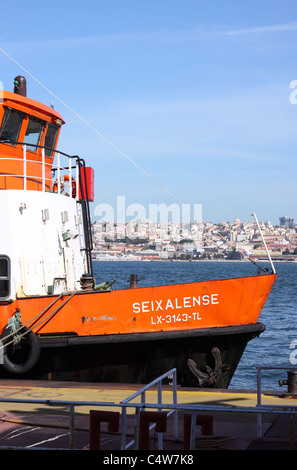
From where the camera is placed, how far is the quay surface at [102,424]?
7074mm

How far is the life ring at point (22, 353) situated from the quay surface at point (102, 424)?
1.66 ft

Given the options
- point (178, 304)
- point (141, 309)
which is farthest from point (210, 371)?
point (141, 309)

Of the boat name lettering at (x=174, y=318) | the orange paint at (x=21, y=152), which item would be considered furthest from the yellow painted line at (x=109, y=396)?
the orange paint at (x=21, y=152)

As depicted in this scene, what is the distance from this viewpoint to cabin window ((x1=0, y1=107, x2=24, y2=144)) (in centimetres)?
1303

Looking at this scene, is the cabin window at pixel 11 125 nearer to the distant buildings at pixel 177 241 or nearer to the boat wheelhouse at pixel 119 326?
the boat wheelhouse at pixel 119 326

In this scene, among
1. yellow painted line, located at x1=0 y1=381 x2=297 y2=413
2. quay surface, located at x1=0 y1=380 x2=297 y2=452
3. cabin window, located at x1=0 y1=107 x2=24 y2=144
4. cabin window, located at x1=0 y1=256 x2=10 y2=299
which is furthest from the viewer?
cabin window, located at x1=0 y1=107 x2=24 y2=144

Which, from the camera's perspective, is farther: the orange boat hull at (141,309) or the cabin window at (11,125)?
the cabin window at (11,125)

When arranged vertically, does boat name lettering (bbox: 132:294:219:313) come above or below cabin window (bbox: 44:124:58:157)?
below

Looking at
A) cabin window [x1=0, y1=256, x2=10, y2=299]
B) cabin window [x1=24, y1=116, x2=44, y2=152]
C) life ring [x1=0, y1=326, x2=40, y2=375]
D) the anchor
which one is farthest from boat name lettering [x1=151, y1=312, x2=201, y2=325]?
cabin window [x1=24, y1=116, x2=44, y2=152]

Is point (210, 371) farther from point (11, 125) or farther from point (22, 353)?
point (11, 125)

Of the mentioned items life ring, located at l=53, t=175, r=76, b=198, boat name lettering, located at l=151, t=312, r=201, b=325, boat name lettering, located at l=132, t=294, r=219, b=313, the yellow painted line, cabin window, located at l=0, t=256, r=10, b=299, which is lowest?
the yellow painted line

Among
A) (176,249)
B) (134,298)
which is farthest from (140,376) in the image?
(176,249)

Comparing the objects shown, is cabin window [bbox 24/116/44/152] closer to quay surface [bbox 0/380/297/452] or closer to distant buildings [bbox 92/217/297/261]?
quay surface [bbox 0/380/297/452]

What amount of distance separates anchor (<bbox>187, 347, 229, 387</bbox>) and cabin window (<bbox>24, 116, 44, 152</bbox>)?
19.0 feet
